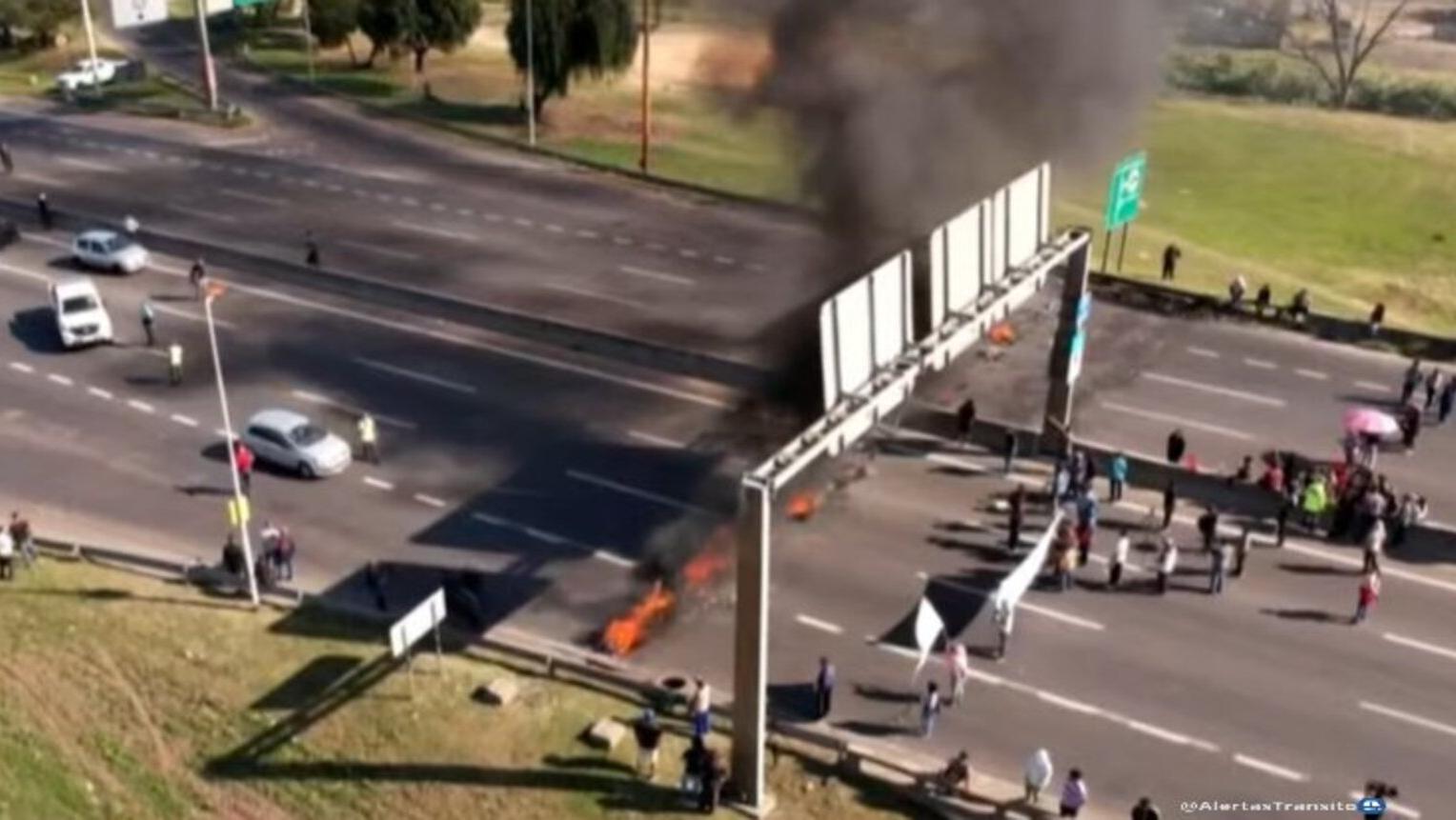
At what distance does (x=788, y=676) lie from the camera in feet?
84.5

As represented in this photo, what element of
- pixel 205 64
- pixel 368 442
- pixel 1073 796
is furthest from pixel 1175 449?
pixel 205 64

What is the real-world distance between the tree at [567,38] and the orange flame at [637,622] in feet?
125

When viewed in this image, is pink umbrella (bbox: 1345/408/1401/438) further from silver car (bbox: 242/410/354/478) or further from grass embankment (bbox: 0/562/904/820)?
silver car (bbox: 242/410/354/478)

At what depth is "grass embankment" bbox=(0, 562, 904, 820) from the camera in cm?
2269

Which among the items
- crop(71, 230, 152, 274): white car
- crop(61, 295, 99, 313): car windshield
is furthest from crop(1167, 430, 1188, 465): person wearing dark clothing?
crop(71, 230, 152, 274): white car

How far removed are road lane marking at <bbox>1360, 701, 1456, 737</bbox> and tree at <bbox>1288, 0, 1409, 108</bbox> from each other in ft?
214

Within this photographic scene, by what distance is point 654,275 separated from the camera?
44.6 metres

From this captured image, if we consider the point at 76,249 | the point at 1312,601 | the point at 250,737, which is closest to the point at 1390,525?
the point at 1312,601

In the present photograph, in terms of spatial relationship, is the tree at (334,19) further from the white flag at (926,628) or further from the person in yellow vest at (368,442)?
the white flag at (926,628)

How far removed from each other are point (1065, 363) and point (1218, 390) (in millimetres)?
6575

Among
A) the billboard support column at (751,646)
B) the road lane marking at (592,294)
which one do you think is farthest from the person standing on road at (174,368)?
the billboard support column at (751,646)

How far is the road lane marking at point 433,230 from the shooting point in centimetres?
4756

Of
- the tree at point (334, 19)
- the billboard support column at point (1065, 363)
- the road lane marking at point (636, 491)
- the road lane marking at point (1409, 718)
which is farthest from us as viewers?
the tree at point (334, 19)

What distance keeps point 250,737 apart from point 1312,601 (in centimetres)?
1880
